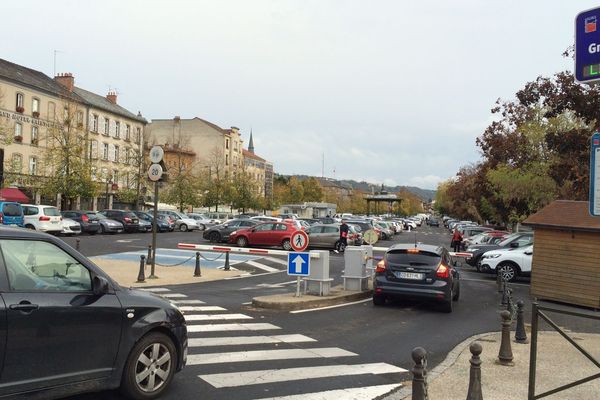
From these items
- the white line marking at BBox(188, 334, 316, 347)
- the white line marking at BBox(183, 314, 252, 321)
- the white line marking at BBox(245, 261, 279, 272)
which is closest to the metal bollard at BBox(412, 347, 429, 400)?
the white line marking at BBox(188, 334, 316, 347)

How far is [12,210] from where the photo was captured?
88.5 ft

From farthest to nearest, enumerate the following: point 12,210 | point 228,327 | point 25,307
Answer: point 12,210 → point 228,327 → point 25,307

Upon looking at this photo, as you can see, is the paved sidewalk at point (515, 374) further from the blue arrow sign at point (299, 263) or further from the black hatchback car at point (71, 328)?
the blue arrow sign at point (299, 263)

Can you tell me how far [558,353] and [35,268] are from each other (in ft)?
22.8

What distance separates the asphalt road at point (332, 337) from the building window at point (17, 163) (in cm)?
3471

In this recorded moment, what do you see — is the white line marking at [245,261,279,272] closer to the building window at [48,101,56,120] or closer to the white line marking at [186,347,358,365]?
the white line marking at [186,347,358,365]

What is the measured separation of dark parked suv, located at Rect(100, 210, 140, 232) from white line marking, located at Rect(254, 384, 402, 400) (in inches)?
1352

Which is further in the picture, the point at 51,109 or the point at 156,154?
the point at 51,109

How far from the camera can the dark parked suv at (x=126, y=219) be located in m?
37.9

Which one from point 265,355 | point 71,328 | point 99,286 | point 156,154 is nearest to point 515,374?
point 265,355

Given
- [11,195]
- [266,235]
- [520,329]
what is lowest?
[520,329]

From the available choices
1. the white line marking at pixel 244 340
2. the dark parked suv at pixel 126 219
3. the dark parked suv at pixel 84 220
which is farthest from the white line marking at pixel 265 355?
the dark parked suv at pixel 126 219

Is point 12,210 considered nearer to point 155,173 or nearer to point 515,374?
point 155,173

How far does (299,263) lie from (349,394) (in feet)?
19.8
